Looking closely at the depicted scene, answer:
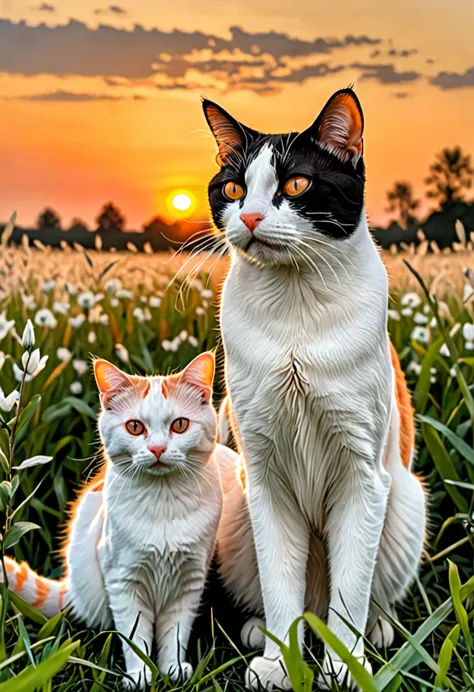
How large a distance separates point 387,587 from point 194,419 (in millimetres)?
608

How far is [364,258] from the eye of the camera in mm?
1786

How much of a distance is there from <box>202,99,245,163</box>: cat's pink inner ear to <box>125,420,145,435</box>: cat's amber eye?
0.56 m

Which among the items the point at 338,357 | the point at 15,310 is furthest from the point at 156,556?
the point at 15,310

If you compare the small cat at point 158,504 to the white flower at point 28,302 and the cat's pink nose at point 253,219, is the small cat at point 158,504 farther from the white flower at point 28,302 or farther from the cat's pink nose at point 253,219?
the white flower at point 28,302

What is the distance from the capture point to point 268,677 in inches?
72.2

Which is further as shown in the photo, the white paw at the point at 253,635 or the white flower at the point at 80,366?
the white flower at the point at 80,366

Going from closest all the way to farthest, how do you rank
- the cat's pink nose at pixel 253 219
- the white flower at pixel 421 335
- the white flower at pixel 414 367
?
the cat's pink nose at pixel 253 219, the white flower at pixel 414 367, the white flower at pixel 421 335

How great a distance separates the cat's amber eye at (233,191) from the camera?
175cm

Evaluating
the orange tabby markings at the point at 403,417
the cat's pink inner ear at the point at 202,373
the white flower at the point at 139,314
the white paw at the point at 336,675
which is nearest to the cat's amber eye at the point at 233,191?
the cat's pink inner ear at the point at 202,373

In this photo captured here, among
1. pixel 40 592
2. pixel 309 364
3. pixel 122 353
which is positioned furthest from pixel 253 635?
pixel 122 353

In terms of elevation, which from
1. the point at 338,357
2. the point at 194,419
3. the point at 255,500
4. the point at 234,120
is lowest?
the point at 255,500

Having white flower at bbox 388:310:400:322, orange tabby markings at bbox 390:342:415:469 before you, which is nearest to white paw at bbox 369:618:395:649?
orange tabby markings at bbox 390:342:415:469

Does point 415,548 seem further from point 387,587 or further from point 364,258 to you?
Answer: point 364,258

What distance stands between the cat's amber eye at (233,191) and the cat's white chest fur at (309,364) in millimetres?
135
